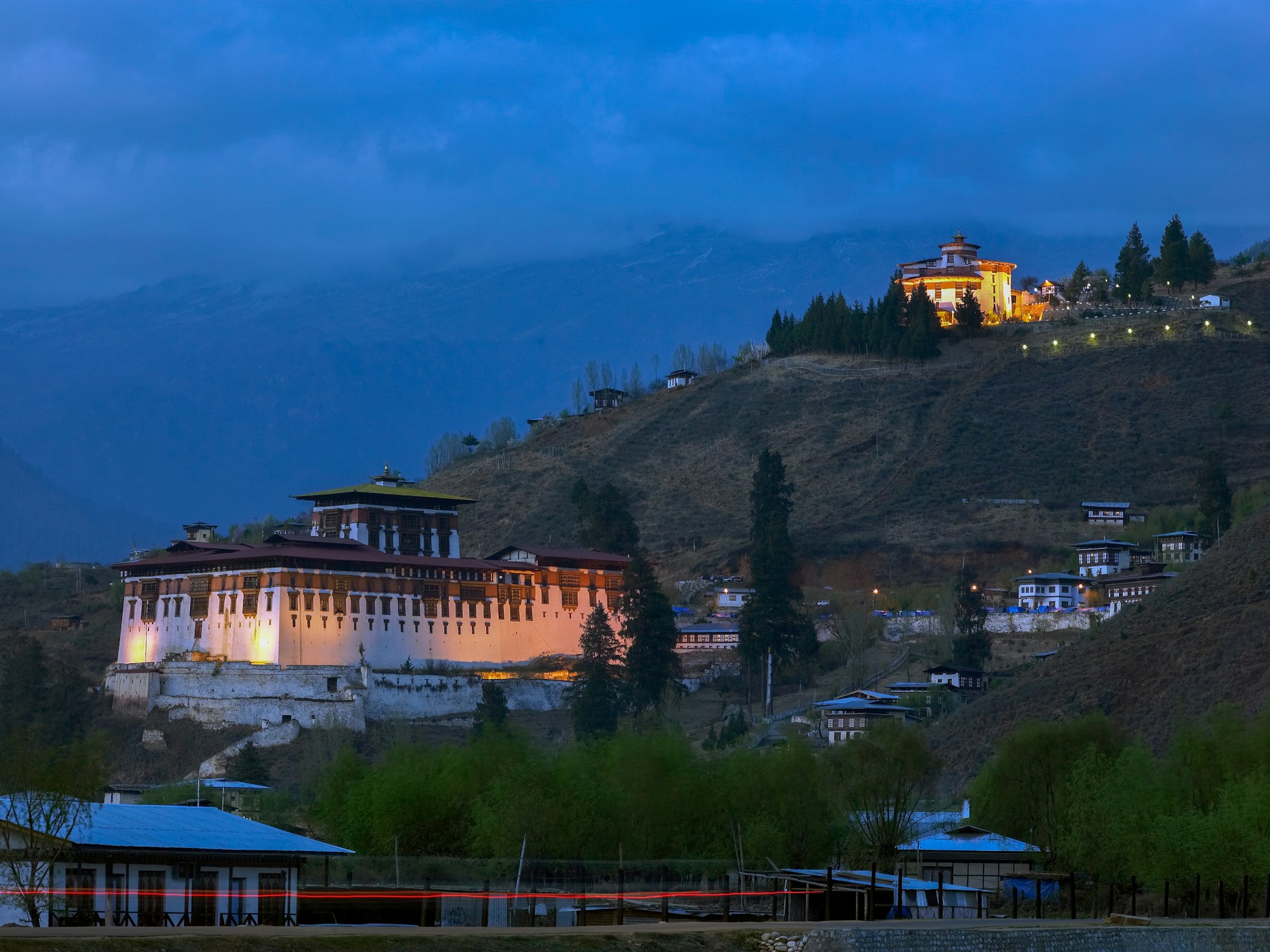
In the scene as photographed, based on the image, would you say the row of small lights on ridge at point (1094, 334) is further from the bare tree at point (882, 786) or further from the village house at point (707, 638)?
the bare tree at point (882, 786)

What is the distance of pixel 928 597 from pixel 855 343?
142 ft

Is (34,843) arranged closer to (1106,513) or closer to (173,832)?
(173,832)

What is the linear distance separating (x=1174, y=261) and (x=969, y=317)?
49.6 feet

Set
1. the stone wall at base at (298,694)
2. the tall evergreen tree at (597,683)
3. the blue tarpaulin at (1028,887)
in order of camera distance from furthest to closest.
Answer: the stone wall at base at (298,694) → the tall evergreen tree at (597,683) → the blue tarpaulin at (1028,887)

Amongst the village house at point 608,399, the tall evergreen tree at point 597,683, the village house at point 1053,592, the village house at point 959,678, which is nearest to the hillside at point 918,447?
the village house at point 608,399

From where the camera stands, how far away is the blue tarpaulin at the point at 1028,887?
54.8 m

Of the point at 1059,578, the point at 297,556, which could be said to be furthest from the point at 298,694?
the point at 1059,578

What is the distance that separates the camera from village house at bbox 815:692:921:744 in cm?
9144

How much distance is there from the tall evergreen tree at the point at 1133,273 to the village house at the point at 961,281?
318 inches

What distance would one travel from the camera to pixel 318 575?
11069 centimetres

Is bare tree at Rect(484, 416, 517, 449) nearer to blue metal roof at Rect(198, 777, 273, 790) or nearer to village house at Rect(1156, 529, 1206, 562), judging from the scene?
village house at Rect(1156, 529, 1206, 562)

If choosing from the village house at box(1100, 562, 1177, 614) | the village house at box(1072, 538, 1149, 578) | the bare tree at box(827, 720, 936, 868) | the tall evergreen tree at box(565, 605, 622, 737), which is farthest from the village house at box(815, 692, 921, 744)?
the village house at box(1072, 538, 1149, 578)

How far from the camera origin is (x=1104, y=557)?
12162 centimetres

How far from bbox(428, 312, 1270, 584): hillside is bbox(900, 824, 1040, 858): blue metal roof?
70467 millimetres
